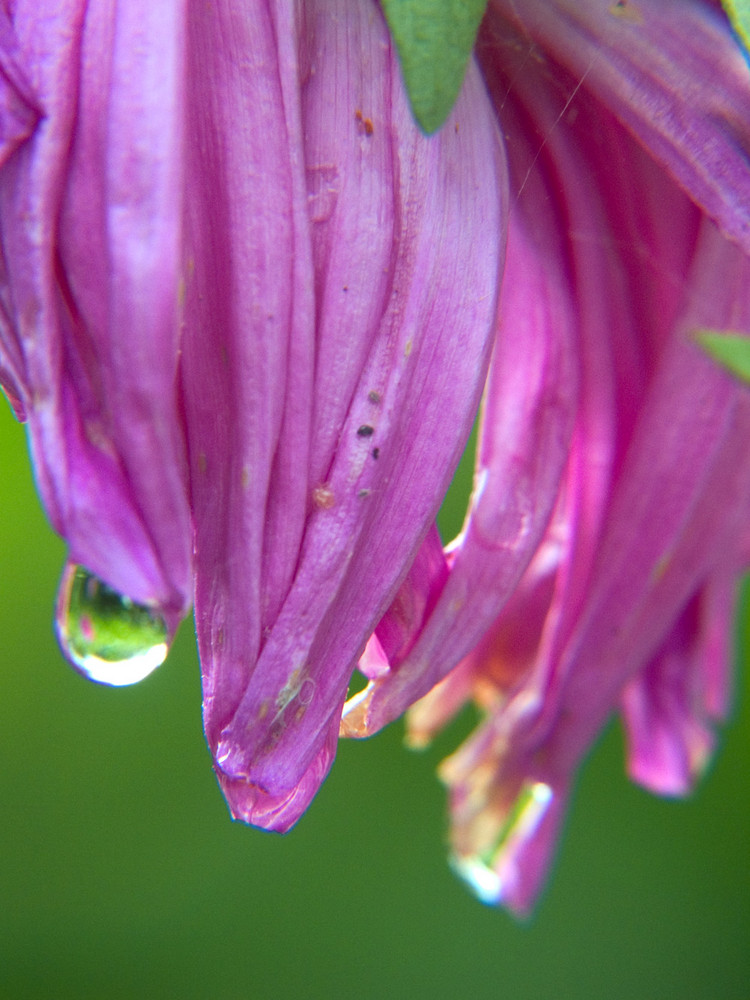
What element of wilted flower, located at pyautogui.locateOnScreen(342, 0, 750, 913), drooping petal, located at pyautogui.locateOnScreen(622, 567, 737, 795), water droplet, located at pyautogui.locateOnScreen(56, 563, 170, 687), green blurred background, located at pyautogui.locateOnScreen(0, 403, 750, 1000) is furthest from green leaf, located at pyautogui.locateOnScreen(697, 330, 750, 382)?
green blurred background, located at pyautogui.locateOnScreen(0, 403, 750, 1000)

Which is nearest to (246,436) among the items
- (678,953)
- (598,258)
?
(598,258)

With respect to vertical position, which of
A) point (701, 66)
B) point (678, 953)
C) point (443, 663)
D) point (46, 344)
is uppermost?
point (701, 66)

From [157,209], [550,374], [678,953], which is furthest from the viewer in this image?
[678,953]

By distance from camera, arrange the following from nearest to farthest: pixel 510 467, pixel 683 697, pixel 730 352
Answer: pixel 730 352 < pixel 510 467 < pixel 683 697

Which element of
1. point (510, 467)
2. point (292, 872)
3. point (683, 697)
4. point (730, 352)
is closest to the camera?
point (730, 352)

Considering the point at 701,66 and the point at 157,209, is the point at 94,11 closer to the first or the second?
the point at 157,209

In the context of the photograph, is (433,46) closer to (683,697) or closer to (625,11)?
(625,11)

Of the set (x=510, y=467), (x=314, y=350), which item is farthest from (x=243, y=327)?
(x=510, y=467)

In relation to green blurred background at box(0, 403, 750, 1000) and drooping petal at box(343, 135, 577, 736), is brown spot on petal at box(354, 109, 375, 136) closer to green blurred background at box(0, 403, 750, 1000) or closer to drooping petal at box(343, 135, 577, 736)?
drooping petal at box(343, 135, 577, 736)
